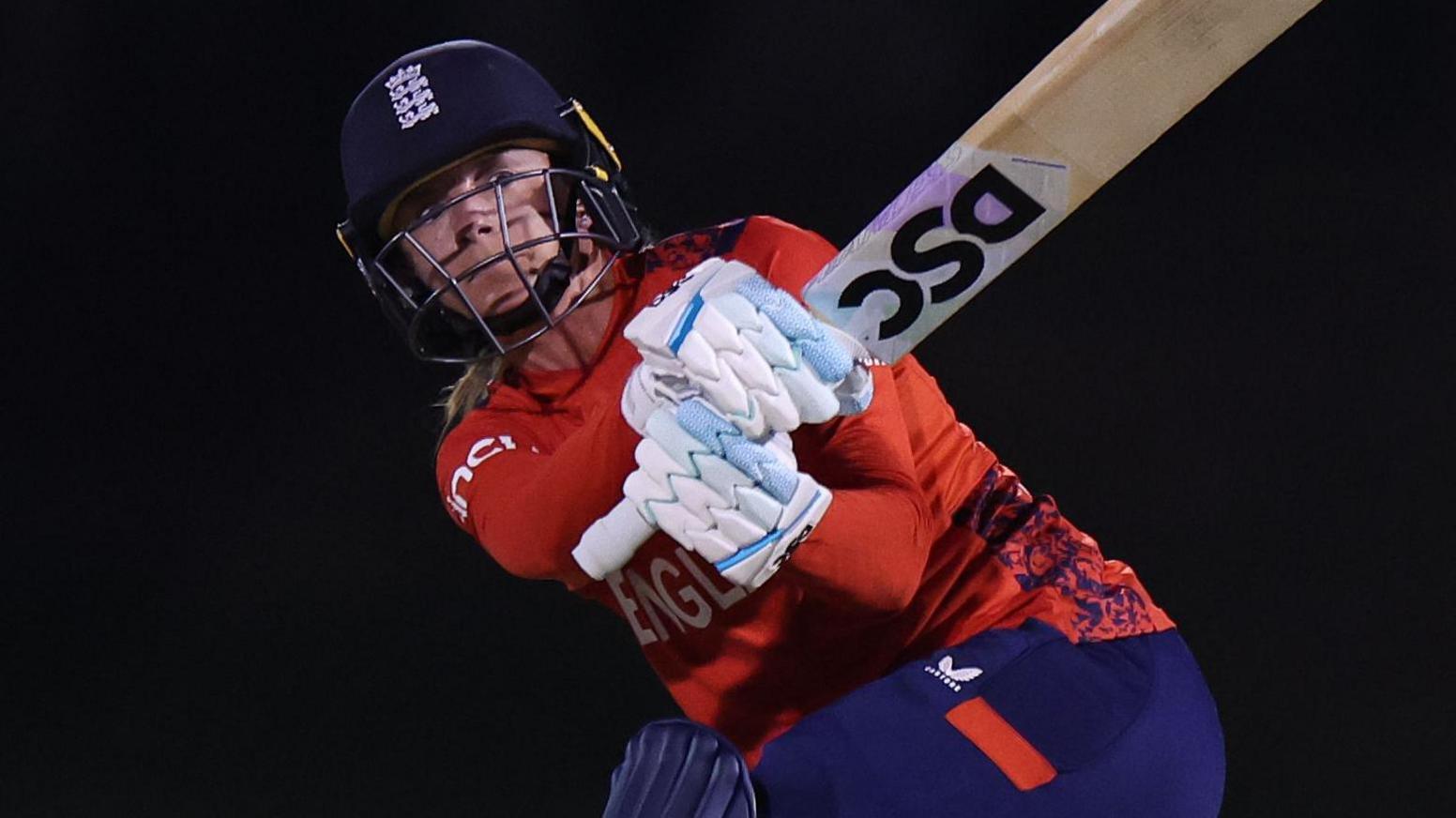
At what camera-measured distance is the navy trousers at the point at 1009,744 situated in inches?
63.1

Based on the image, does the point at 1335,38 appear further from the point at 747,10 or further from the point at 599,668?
the point at 599,668

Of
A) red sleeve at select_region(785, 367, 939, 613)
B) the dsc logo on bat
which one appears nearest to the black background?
red sleeve at select_region(785, 367, 939, 613)

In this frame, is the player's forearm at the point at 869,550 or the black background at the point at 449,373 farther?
the black background at the point at 449,373

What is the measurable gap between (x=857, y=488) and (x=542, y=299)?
1.15 feet

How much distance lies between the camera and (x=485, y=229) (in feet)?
5.53

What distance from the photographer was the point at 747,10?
8.57 feet

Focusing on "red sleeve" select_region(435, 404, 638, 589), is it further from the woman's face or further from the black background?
the black background

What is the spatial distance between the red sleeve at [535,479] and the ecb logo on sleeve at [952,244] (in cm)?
24

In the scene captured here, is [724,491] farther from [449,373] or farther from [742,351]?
[449,373]

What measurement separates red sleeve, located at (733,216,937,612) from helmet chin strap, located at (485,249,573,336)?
164 mm

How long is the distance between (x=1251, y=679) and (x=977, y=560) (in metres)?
0.95

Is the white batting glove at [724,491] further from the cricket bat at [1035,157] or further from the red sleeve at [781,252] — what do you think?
the red sleeve at [781,252]

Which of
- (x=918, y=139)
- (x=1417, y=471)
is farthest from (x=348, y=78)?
(x=1417, y=471)

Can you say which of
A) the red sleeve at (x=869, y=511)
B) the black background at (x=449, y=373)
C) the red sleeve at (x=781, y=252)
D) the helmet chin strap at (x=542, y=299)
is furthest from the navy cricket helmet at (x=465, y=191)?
the black background at (x=449, y=373)
